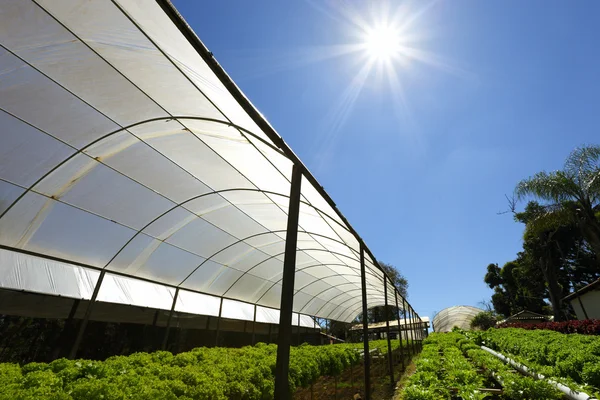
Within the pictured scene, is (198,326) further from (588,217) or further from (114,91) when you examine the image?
(588,217)

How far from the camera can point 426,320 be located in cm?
4912

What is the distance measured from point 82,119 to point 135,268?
589 cm

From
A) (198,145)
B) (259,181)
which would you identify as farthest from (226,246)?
(198,145)

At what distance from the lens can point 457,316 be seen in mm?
→ 56125

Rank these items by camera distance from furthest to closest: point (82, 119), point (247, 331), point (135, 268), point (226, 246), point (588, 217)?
point (247, 331) < point (588, 217) < point (226, 246) < point (135, 268) < point (82, 119)

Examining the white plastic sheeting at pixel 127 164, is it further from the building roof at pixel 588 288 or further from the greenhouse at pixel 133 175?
the building roof at pixel 588 288

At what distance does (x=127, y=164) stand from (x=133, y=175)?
1.28ft

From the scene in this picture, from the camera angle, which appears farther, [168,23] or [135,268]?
[135,268]

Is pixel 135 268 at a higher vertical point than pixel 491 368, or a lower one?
higher

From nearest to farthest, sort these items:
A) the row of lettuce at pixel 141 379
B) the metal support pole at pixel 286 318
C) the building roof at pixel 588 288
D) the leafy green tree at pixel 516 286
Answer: the metal support pole at pixel 286 318 < the row of lettuce at pixel 141 379 < the building roof at pixel 588 288 < the leafy green tree at pixel 516 286

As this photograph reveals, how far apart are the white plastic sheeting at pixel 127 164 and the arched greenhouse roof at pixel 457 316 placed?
54.7 metres

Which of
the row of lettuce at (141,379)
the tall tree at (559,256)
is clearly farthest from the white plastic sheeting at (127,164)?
the tall tree at (559,256)

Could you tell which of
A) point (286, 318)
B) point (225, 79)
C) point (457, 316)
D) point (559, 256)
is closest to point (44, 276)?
point (286, 318)

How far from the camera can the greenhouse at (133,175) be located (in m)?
3.88
